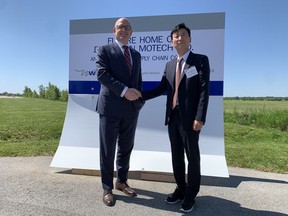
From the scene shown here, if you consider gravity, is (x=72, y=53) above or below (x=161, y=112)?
above

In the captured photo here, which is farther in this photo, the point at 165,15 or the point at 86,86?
the point at 86,86

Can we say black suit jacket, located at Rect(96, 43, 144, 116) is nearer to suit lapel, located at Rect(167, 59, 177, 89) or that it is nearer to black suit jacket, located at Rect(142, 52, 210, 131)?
suit lapel, located at Rect(167, 59, 177, 89)

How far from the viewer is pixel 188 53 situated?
151 inches

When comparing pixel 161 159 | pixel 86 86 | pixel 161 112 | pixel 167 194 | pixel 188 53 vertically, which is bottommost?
pixel 167 194

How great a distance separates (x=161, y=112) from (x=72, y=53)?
2.00m

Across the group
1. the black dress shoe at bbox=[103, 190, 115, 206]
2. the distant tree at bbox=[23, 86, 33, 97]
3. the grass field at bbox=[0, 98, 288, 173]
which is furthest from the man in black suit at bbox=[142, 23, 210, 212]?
the distant tree at bbox=[23, 86, 33, 97]

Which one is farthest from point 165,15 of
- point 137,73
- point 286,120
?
point 286,120

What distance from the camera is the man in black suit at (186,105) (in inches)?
143

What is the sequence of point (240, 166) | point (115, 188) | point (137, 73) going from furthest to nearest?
point (240, 166)
point (115, 188)
point (137, 73)

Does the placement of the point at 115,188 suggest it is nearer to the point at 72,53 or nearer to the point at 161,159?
the point at 161,159

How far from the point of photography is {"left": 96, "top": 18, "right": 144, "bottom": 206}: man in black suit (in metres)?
3.88

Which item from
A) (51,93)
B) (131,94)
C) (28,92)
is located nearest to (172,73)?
(131,94)

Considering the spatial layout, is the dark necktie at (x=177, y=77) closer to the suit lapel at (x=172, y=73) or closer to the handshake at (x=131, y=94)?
the suit lapel at (x=172, y=73)

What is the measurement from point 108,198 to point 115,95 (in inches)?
52.0
